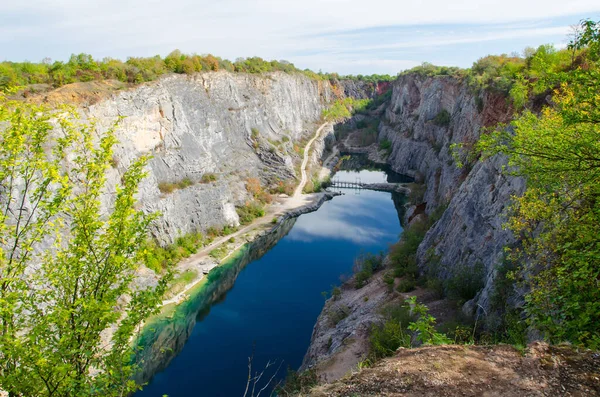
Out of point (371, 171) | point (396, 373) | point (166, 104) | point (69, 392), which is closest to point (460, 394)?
point (396, 373)

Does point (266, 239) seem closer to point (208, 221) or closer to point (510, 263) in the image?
point (208, 221)

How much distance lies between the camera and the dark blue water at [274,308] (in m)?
20.6

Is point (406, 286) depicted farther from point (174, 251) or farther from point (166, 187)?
point (166, 187)

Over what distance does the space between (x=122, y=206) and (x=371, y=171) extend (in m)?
63.6

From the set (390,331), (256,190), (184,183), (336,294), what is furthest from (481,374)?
(256,190)

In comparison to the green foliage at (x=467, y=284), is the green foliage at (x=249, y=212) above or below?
below

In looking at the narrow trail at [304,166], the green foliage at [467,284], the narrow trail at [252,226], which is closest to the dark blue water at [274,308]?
the narrow trail at [252,226]

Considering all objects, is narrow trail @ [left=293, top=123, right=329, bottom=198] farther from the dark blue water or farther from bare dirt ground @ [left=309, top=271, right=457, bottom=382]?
bare dirt ground @ [left=309, top=271, right=457, bottom=382]

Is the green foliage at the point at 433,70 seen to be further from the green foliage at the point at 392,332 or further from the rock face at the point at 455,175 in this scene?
the green foliage at the point at 392,332

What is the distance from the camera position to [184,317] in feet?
83.0

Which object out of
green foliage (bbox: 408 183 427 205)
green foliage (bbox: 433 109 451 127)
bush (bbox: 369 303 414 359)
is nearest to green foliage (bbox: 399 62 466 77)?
green foliage (bbox: 433 109 451 127)

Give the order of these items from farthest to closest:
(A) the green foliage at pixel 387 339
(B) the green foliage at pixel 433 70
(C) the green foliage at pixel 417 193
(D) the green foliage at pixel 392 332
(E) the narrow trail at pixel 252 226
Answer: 1. (B) the green foliage at pixel 433 70
2. (C) the green foliage at pixel 417 193
3. (E) the narrow trail at pixel 252 226
4. (A) the green foliage at pixel 387 339
5. (D) the green foliage at pixel 392 332

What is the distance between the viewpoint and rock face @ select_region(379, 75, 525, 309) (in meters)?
18.8

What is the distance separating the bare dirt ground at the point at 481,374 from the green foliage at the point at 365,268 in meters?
18.5
